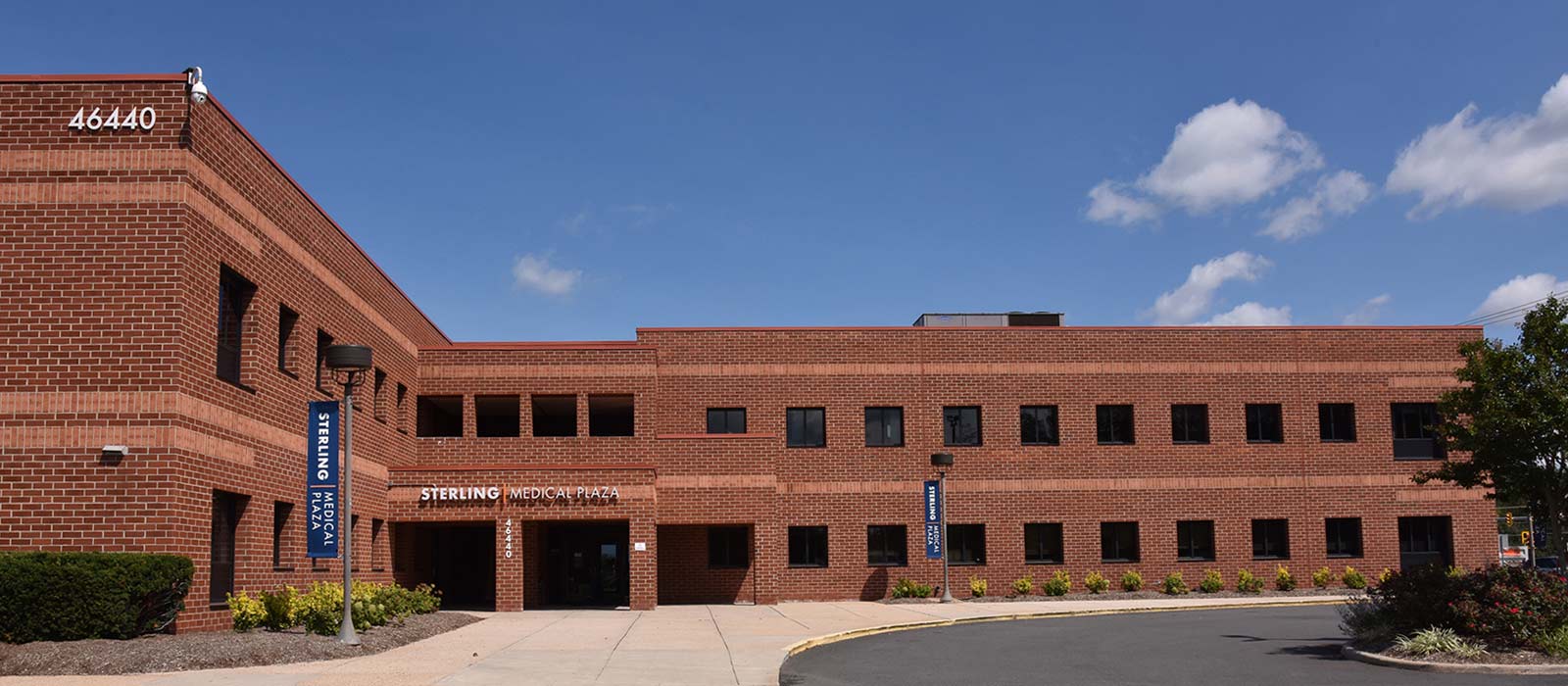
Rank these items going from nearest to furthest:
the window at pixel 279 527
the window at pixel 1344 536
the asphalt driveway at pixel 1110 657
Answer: the asphalt driveway at pixel 1110 657
the window at pixel 279 527
the window at pixel 1344 536

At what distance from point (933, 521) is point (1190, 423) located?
26.7ft

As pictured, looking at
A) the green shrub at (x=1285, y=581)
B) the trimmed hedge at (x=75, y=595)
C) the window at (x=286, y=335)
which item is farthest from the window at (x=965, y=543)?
the trimmed hedge at (x=75, y=595)

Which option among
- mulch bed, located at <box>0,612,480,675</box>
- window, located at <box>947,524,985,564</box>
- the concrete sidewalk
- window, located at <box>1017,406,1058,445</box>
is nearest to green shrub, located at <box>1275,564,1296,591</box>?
the concrete sidewalk

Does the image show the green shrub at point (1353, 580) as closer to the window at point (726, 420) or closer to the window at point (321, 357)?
the window at point (726, 420)

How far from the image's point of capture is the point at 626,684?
51.5ft

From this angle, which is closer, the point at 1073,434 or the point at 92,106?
the point at 92,106

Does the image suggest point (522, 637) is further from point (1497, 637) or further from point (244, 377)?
point (1497, 637)

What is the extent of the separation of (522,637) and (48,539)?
7.15 meters

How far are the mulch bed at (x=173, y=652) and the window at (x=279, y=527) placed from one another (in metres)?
4.65

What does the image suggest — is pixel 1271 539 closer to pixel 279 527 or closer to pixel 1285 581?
pixel 1285 581

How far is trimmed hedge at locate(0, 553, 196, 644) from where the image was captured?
1683 cm

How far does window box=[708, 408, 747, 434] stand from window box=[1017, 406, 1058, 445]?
7.41 m

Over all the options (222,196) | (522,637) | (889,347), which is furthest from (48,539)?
(889,347)

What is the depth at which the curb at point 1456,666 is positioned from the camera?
53.8 ft
